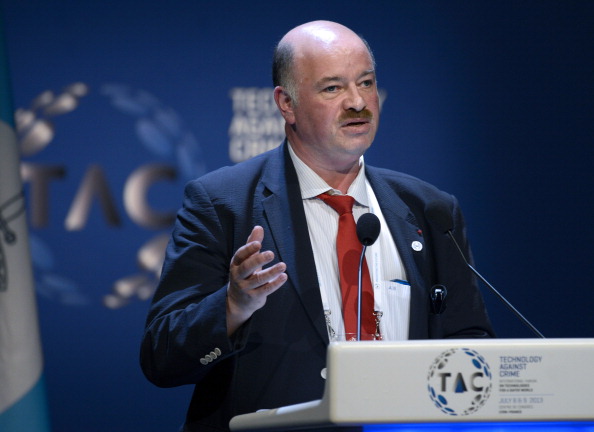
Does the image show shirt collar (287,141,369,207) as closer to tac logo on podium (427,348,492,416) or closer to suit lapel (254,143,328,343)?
suit lapel (254,143,328,343)

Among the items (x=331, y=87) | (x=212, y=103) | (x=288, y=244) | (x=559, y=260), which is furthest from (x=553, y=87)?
(x=288, y=244)

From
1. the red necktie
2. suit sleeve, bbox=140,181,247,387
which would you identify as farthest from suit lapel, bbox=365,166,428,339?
suit sleeve, bbox=140,181,247,387

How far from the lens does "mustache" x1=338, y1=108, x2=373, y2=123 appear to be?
2514 mm

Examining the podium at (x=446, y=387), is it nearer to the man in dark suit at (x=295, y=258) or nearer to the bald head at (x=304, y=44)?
the man in dark suit at (x=295, y=258)

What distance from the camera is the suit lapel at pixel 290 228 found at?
2.24 m

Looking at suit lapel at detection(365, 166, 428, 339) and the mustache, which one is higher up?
the mustache

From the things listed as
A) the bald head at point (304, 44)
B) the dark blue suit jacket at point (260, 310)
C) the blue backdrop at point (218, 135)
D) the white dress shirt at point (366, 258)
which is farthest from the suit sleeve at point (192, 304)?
the blue backdrop at point (218, 135)

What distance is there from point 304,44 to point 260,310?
2.88ft

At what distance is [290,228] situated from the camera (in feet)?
7.80

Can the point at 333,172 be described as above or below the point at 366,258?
above

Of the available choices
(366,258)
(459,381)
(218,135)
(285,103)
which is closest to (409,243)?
(366,258)

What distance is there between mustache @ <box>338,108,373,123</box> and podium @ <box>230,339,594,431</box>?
3.96 ft

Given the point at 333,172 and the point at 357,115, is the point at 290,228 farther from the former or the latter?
the point at 357,115

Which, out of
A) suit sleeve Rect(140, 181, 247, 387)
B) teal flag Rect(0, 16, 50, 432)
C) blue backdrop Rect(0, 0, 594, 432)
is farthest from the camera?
blue backdrop Rect(0, 0, 594, 432)
